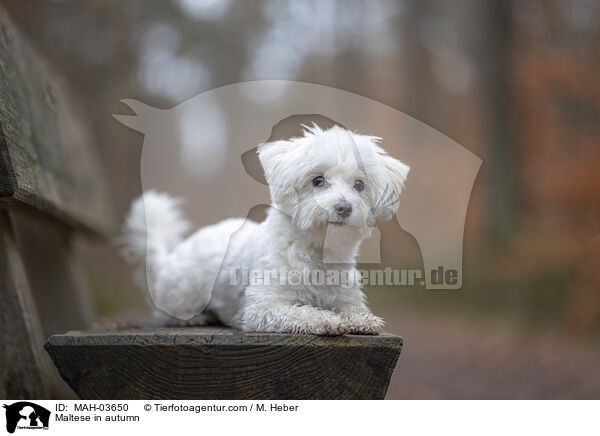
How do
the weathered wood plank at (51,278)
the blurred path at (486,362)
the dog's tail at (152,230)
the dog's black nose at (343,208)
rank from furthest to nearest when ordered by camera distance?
1. the blurred path at (486,362)
2. the weathered wood plank at (51,278)
3. the dog's tail at (152,230)
4. the dog's black nose at (343,208)

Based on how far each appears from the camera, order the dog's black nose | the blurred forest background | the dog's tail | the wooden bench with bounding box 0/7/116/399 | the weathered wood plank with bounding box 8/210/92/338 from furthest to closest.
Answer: the blurred forest background, the weathered wood plank with bounding box 8/210/92/338, the dog's tail, the wooden bench with bounding box 0/7/116/399, the dog's black nose

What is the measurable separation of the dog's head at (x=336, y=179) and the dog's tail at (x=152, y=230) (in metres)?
1.36

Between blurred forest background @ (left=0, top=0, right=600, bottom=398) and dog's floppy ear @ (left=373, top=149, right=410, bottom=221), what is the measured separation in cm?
219

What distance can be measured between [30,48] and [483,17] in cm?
598

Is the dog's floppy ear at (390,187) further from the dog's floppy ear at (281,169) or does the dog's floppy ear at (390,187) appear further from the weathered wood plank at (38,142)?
the weathered wood plank at (38,142)

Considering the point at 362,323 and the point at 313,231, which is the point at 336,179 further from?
the point at 362,323

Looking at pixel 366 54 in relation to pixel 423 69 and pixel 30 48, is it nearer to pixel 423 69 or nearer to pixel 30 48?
pixel 423 69

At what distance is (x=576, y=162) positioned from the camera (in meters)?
6.19

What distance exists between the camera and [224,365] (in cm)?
188

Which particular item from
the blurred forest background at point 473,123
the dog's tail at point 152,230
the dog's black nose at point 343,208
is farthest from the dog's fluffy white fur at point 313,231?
the blurred forest background at point 473,123

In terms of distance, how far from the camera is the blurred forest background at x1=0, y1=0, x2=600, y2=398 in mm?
5117

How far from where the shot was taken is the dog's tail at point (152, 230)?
321 cm
